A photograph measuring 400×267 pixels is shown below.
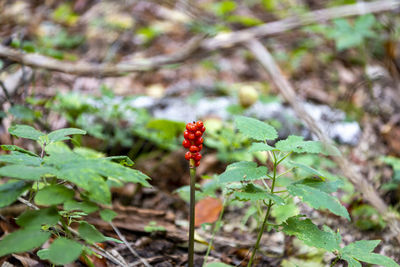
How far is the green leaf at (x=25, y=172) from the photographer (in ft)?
2.92

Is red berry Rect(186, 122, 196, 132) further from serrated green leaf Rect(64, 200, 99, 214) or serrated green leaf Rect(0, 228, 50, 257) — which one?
serrated green leaf Rect(0, 228, 50, 257)

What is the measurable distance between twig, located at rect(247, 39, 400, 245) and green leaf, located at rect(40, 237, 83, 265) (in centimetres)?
97

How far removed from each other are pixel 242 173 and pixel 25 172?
Answer: 653 millimetres

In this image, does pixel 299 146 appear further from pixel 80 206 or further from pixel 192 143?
pixel 80 206

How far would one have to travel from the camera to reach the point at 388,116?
3.64 metres

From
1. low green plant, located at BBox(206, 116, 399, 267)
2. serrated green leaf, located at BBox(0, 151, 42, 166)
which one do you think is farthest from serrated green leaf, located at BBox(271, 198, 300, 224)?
serrated green leaf, located at BBox(0, 151, 42, 166)

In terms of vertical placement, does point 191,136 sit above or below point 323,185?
above

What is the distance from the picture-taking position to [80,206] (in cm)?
103

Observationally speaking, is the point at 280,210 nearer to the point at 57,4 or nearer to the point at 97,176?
the point at 97,176

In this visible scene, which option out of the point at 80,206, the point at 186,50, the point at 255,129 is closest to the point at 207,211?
the point at 255,129

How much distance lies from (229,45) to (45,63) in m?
1.60

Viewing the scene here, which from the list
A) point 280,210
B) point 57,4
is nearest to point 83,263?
point 280,210

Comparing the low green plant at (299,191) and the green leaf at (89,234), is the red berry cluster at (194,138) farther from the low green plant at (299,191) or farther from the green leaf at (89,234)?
the green leaf at (89,234)

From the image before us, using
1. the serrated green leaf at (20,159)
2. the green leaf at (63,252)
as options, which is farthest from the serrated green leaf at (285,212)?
the serrated green leaf at (20,159)
